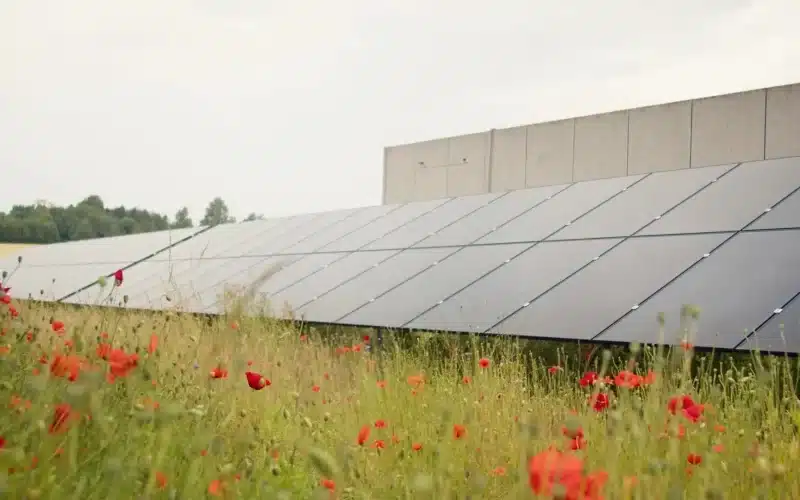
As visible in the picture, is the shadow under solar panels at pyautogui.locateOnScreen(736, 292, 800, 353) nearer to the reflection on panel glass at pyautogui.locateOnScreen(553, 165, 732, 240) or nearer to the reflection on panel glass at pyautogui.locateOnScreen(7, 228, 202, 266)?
the reflection on panel glass at pyautogui.locateOnScreen(553, 165, 732, 240)

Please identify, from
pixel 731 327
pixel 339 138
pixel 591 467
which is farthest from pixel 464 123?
pixel 591 467

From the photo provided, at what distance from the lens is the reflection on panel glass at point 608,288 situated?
7.75 metres

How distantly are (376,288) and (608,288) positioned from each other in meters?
3.80

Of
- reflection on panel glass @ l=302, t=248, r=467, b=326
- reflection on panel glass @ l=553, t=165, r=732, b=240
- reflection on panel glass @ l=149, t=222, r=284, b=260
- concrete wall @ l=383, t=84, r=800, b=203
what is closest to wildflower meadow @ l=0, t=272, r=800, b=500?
reflection on panel glass @ l=302, t=248, r=467, b=326

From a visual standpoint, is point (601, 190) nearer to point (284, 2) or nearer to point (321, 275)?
point (321, 275)

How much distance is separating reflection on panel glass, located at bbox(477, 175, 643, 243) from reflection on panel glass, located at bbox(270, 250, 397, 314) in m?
2.08

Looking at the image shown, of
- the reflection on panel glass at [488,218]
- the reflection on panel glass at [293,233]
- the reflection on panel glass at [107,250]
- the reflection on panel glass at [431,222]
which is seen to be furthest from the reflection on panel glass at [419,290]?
the reflection on panel glass at [107,250]

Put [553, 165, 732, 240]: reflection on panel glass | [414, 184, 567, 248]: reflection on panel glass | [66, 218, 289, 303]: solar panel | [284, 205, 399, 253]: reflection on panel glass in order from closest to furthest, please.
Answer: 1. [553, 165, 732, 240]: reflection on panel glass
2. [414, 184, 567, 248]: reflection on panel glass
3. [284, 205, 399, 253]: reflection on panel glass
4. [66, 218, 289, 303]: solar panel

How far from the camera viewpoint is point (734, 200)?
9617mm

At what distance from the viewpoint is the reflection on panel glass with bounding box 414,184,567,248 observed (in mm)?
12445

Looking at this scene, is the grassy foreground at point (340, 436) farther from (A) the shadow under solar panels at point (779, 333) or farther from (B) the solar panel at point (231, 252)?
(B) the solar panel at point (231, 252)

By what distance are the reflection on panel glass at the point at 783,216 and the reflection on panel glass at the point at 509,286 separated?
1.71 metres

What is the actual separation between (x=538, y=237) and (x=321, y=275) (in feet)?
13.1

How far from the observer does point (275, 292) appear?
13.1m
